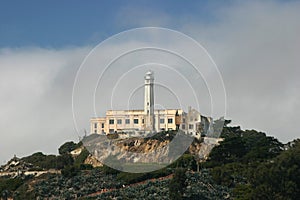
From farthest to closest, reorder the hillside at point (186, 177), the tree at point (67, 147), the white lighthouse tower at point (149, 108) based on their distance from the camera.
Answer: the tree at point (67, 147) → the white lighthouse tower at point (149, 108) → the hillside at point (186, 177)

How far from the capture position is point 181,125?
5841 centimetres

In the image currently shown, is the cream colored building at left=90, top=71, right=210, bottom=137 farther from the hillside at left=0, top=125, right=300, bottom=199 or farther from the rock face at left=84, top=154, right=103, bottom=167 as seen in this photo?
the rock face at left=84, top=154, right=103, bottom=167

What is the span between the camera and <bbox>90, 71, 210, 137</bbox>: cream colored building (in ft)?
163

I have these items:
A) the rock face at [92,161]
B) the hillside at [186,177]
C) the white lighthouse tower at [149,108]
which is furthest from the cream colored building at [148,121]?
the rock face at [92,161]

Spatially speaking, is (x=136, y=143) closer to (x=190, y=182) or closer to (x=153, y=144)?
(x=153, y=144)

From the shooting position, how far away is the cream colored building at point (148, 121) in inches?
1951

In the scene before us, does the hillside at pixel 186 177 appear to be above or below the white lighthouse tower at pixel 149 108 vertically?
A: below

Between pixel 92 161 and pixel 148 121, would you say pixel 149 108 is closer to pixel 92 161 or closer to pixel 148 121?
pixel 148 121

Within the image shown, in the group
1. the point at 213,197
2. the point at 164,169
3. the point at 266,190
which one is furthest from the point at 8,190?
the point at 266,190

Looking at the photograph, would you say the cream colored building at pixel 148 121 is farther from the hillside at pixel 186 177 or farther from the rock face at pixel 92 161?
the rock face at pixel 92 161

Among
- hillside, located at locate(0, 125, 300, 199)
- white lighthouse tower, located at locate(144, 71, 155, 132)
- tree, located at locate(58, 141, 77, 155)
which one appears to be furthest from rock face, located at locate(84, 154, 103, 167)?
tree, located at locate(58, 141, 77, 155)

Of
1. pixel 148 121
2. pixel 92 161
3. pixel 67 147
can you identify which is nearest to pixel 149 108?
pixel 148 121

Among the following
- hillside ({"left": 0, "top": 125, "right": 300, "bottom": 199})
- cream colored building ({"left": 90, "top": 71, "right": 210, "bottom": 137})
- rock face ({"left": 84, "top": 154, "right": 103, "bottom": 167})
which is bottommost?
hillside ({"left": 0, "top": 125, "right": 300, "bottom": 199})

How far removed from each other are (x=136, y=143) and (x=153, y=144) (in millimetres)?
2142
